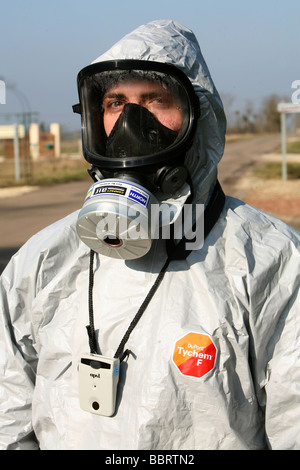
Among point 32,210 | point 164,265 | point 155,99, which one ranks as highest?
point 155,99

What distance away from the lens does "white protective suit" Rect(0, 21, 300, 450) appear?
5.21 feet

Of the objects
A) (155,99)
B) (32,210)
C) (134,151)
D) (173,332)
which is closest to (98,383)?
(173,332)

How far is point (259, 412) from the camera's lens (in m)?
1.66

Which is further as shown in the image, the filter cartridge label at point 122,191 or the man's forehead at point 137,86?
the man's forehead at point 137,86

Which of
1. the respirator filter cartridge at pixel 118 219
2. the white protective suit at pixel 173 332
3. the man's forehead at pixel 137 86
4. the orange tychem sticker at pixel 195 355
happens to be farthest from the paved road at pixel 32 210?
the orange tychem sticker at pixel 195 355

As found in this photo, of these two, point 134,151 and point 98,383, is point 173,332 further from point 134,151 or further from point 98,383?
point 134,151

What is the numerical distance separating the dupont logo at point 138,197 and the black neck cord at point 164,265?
0.20m

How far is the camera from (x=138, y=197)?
5.56 ft

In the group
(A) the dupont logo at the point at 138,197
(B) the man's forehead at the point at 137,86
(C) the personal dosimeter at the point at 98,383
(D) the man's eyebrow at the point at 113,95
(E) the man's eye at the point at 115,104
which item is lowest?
(C) the personal dosimeter at the point at 98,383

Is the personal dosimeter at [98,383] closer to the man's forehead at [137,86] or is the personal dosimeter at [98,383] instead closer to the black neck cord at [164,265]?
the black neck cord at [164,265]

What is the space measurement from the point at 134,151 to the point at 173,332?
0.62 metres

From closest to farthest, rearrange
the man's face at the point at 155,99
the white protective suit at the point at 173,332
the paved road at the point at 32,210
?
the white protective suit at the point at 173,332 < the man's face at the point at 155,99 < the paved road at the point at 32,210

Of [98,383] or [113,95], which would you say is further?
[113,95]

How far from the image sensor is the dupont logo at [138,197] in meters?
1.68
